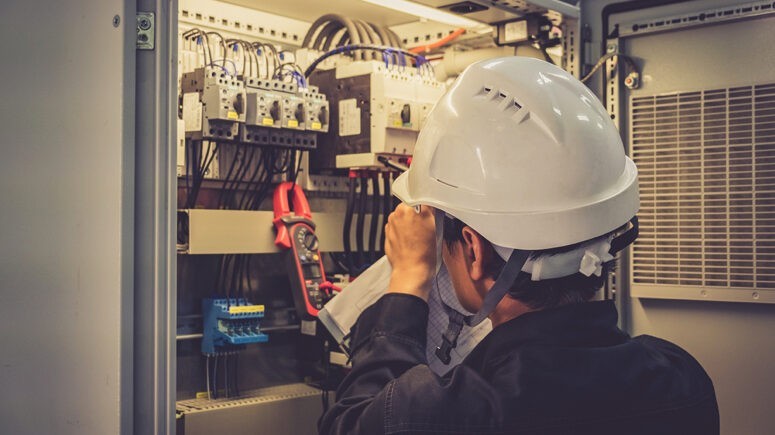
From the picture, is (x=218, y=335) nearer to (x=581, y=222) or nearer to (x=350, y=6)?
(x=350, y=6)

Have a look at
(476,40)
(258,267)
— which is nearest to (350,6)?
(476,40)

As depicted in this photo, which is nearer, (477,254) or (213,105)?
(477,254)

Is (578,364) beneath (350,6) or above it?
beneath

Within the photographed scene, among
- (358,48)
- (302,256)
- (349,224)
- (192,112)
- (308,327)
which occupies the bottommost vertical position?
(308,327)

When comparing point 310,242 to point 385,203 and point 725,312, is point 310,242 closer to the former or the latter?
point 385,203

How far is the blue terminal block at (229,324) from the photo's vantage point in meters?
2.68

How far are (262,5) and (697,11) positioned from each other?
148 centimetres

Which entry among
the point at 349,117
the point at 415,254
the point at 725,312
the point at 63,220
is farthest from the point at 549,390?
the point at 349,117

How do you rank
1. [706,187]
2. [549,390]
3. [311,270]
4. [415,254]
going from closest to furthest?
[549,390] → [415,254] → [706,187] → [311,270]

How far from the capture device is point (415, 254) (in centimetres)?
162

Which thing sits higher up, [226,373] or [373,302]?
[373,302]

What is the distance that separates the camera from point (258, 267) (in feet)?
10.2

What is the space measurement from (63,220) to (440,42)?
1.92m

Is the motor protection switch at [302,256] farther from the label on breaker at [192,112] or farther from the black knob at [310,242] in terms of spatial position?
the label on breaker at [192,112]
